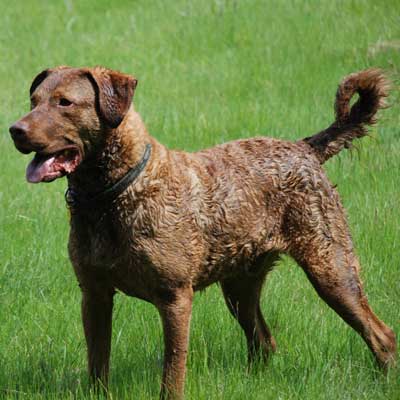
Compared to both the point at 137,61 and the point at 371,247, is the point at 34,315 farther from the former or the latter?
the point at 137,61

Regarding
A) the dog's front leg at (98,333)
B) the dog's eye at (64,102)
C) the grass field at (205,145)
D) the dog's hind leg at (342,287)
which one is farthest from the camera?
the dog's hind leg at (342,287)

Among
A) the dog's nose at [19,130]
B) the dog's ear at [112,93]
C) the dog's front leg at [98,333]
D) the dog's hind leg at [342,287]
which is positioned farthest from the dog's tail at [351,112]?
the dog's nose at [19,130]

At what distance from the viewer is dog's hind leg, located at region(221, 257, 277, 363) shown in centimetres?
627

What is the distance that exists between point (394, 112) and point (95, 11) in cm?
554

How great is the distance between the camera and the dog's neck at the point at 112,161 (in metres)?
5.21

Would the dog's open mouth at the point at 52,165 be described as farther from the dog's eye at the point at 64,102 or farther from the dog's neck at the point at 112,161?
the dog's eye at the point at 64,102

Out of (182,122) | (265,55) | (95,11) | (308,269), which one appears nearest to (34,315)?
(308,269)

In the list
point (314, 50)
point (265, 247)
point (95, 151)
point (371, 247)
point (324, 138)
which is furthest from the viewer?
point (314, 50)

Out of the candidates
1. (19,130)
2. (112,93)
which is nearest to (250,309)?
(112,93)

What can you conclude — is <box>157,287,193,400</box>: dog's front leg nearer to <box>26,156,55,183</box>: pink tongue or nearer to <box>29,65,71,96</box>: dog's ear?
<box>26,156,55,183</box>: pink tongue

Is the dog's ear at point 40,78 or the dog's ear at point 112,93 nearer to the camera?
the dog's ear at point 112,93

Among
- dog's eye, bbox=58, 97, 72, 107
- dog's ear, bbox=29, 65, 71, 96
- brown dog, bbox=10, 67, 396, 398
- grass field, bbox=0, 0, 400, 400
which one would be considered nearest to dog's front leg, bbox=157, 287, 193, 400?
brown dog, bbox=10, 67, 396, 398

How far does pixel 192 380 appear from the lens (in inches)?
214

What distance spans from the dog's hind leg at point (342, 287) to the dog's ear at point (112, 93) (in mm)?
1475
